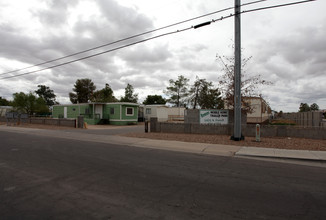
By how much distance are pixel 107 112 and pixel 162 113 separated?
11.0m

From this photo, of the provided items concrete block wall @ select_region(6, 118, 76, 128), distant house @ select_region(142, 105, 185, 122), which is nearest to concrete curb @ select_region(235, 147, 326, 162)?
concrete block wall @ select_region(6, 118, 76, 128)

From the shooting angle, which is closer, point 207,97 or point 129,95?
point 207,97

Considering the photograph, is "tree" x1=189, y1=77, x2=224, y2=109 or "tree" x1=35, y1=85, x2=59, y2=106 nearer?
"tree" x1=189, y1=77, x2=224, y2=109

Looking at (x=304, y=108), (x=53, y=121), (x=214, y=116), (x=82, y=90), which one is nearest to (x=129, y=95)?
(x=82, y=90)

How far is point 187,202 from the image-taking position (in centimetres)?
375

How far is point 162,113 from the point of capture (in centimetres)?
3581

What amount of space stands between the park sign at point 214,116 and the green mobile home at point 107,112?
14.3 m

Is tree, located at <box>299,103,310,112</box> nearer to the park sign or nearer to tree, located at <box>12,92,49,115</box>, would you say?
the park sign

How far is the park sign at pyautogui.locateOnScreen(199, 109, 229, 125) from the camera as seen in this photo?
14.9 meters

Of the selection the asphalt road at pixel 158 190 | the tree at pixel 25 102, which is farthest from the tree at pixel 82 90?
the asphalt road at pixel 158 190

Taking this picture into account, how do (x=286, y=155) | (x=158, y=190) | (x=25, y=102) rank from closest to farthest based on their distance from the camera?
(x=158, y=190) → (x=286, y=155) → (x=25, y=102)

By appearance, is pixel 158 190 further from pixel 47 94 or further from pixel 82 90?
pixel 47 94

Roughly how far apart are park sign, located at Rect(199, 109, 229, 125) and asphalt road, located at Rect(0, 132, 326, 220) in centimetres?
826

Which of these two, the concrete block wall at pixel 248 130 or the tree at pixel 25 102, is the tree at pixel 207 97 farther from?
the tree at pixel 25 102
